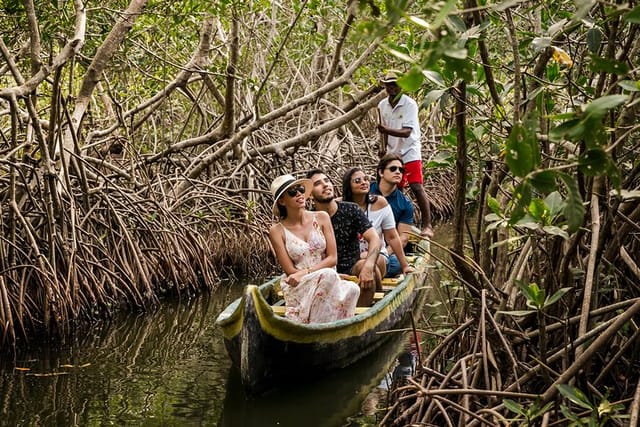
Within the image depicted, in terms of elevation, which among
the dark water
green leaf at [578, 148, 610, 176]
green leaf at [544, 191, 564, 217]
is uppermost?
green leaf at [578, 148, 610, 176]

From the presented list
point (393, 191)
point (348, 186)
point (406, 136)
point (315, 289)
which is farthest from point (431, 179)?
point (315, 289)

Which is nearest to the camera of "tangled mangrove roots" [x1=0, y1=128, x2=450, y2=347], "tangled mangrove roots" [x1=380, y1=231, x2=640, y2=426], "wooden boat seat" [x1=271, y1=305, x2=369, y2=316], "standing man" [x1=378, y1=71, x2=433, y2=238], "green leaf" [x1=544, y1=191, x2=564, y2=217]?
"green leaf" [x1=544, y1=191, x2=564, y2=217]

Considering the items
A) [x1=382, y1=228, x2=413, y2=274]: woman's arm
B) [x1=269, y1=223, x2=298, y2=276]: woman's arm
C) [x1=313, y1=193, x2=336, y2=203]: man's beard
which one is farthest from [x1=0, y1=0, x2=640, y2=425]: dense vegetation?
[x1=269, y1=223, x2=298, y2=276]: woman's arm

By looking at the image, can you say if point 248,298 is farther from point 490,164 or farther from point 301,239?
point 490,164

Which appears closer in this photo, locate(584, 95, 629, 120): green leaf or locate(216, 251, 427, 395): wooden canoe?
locate(584, 95, 629, 120): green leaf

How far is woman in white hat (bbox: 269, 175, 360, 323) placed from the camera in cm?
500

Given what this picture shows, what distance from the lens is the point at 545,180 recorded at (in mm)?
1674

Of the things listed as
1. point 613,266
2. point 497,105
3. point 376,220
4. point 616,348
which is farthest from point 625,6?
point 376,220

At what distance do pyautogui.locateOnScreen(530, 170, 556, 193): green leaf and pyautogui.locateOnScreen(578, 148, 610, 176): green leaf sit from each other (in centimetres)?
6

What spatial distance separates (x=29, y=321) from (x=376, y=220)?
7.93ft

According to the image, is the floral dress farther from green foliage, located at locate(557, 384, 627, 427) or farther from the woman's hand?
green foliage, located at locate(557, 384, 627, 427)

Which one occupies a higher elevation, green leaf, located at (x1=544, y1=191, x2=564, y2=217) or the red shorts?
green leaf, located at (x1=544, y1=191, x2=564, y2=217)

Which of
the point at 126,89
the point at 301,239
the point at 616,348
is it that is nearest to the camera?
the point at 616,348

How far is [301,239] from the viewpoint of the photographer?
5.09 metres
